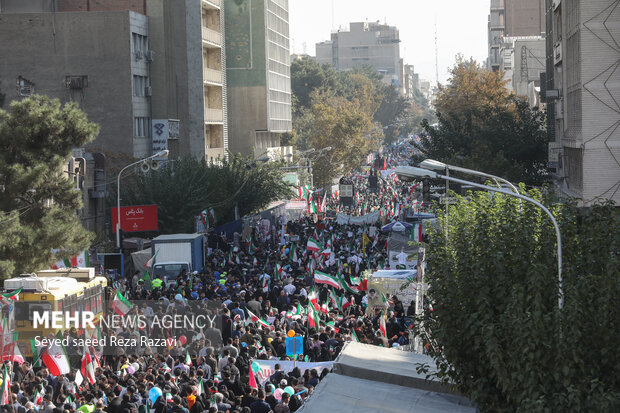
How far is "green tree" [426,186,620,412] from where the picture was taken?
10.9m

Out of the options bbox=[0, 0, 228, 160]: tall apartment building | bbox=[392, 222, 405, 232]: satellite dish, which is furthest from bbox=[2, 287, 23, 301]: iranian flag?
bbox=[0, 0, 228, 160]: tall apartment building

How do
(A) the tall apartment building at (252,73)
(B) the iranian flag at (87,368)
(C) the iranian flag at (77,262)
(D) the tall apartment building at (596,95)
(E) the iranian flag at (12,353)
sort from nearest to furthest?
(B) the iranian flag at (87,368)
(E) the iranian flag at (12,353)
(C) the iranian flag at (77,262)
(D) the tall apartment building at (596,95)
(A) the tall apartment building at (252,73)

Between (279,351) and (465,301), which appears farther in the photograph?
(279,351)

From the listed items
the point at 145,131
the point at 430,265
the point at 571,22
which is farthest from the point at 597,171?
the point at 145,131

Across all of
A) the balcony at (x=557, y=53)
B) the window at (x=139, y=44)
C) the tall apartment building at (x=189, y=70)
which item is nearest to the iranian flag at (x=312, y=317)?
the balcony at (x=557, y=53)

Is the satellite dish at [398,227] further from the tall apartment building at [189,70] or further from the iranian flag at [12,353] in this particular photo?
the tall apartment building at [189,70]

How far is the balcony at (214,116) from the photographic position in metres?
58.6

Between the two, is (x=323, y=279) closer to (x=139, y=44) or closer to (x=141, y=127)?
(x=141, y=127)

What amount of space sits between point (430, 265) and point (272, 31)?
61.3m

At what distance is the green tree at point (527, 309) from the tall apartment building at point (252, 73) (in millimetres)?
54302

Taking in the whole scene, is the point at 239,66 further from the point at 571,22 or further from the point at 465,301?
the point at 465,301

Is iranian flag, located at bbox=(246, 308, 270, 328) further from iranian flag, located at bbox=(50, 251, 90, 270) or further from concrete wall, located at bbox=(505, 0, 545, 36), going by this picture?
concrete wall, located at bbox=(505, 0, 545, 36)

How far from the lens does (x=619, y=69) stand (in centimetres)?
2950

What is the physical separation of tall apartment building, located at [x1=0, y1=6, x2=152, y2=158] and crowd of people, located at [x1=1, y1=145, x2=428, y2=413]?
18.8 meters
